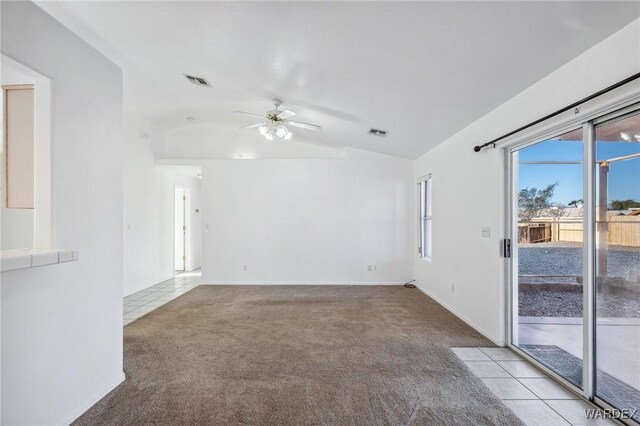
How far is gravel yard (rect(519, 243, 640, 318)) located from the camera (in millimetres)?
1874

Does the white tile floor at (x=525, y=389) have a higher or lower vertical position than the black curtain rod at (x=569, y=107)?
lower

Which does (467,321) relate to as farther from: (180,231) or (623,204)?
(180,231)

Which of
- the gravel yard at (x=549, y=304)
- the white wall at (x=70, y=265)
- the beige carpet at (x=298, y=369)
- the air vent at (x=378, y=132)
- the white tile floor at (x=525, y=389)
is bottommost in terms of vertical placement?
the beige carpet at (x=298, y=369)

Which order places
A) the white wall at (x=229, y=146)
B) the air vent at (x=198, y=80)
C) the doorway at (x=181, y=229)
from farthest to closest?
1. the doorway at (x=181, y=229)
2. the white wall at (x=229, y=146)
3. the air vent at (x=198, y=80)

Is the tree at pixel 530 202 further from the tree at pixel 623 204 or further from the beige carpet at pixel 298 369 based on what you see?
the beige carpet at pixel 298 369

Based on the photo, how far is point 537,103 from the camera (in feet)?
8.00

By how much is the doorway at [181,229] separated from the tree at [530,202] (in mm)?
7147

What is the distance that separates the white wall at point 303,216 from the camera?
595 centimetres

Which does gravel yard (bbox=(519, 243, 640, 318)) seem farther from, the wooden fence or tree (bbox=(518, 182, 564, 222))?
tree (bbox=(518, 182, 564, 222))

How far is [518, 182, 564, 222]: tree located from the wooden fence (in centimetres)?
7

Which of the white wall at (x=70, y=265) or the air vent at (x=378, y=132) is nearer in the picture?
the white wall at (x=70, y=265)

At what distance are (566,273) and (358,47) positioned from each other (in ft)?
10.5

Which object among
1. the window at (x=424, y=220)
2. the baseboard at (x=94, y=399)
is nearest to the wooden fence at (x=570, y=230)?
the window at (x=424, y=220)

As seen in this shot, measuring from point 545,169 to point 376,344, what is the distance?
2576 millimetres
